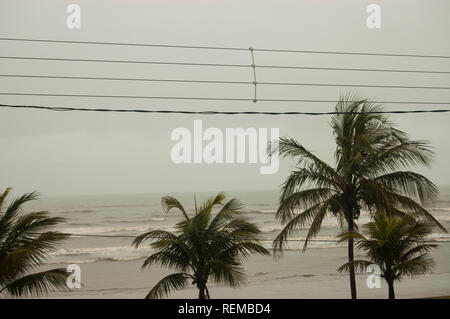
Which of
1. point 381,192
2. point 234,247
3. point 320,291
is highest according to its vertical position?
point 381,192

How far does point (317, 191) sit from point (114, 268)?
2416 cm

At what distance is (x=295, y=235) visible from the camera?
49.1 metres

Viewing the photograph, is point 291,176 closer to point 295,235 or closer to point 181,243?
point 181,243

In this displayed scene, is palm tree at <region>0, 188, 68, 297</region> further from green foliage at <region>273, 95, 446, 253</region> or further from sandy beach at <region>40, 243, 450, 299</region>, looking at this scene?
sandy beach at <region>40, 243, 450, 299</region>

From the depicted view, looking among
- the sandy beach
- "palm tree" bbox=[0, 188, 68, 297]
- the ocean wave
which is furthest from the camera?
the ocean wave

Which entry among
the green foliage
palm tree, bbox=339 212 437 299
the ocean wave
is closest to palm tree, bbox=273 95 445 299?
the green foliage

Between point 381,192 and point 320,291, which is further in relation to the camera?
point 320,291

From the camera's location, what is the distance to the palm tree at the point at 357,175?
Answer: 1119 cm

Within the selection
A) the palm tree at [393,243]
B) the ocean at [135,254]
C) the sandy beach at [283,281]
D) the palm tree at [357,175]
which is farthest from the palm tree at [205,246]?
the sandy beach at [283,281]

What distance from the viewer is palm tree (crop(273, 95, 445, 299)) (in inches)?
440

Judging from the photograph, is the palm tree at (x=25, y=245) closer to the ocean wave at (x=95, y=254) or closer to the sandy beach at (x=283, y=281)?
the sandy beach at (x=283, y=281)

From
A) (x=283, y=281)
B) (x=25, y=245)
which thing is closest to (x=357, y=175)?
(x=25, y=245)

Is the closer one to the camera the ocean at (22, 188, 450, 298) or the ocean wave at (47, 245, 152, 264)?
the ocean at (22, 188, 450, 298)
